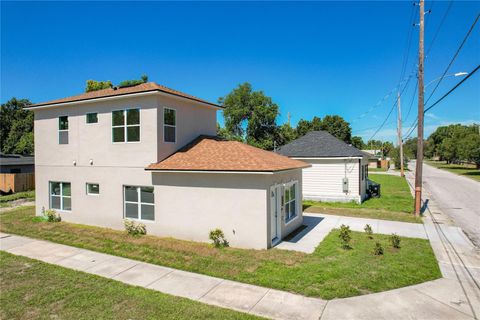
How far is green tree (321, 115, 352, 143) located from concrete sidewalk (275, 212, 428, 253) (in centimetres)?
4284

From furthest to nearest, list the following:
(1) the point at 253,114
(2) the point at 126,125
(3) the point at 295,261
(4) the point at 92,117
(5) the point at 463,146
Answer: (5) the point at 463,146, (1) the point at 253,114, (4) the point at 92,117, (2) the point at 126,125, (3) the point at 295,261

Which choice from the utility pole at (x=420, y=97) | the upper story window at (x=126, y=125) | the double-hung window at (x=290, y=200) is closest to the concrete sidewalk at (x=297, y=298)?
the double-hung window at (x=290, y=200)

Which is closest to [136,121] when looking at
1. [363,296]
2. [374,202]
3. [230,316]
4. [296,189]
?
[296,189]

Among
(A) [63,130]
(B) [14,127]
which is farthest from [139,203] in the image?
(B) [14,127]

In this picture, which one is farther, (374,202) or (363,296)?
(374,202)

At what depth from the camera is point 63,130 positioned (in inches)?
529

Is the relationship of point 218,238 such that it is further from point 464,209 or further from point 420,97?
point 464,209

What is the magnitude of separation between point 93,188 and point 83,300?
745cm

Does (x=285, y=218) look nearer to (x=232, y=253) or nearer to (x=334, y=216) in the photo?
(x=232, y=253)

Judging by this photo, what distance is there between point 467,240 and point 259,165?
28.7 feet

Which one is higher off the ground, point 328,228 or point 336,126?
point 336,126

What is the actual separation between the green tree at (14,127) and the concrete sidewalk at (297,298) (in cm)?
4293

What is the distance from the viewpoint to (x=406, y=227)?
12.5 m

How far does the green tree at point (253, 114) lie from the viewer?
137ft
